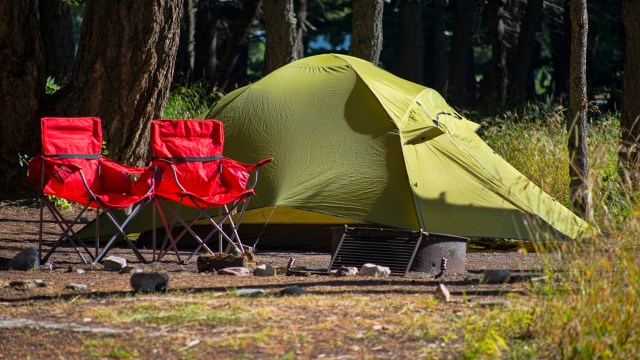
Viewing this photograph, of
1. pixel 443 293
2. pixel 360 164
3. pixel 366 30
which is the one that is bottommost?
pixel 443 293

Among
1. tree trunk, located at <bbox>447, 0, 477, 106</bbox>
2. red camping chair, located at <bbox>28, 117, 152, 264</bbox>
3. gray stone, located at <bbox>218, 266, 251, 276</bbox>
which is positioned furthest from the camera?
tree trunk, located at <bbox>447, 0, 477, 106</bbox>

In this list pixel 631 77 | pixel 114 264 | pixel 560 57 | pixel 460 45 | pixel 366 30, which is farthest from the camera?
pixel 560 57

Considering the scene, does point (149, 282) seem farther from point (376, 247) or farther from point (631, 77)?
point (631, 77)

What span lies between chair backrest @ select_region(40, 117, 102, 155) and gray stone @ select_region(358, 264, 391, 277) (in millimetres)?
2423

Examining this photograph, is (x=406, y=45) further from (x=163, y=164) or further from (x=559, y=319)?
(x=559, y=319)

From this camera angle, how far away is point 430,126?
9.02 metres

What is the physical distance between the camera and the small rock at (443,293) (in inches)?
225

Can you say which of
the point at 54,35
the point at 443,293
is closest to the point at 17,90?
the point at 54,35

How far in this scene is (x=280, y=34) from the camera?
15211 mm

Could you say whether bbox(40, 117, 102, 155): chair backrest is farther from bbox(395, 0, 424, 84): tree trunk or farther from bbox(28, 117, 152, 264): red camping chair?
bbox(395, 0, 424, 84): tree trunk

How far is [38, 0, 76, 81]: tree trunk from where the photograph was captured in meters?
17.1

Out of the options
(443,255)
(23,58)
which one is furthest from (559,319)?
(23,58)

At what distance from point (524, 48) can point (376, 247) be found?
56.3 ft

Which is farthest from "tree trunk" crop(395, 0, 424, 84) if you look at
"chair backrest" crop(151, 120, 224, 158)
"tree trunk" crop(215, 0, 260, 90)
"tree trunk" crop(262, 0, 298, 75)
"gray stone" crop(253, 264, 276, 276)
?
"gray stone" crop(253, 264, 276, 276)
